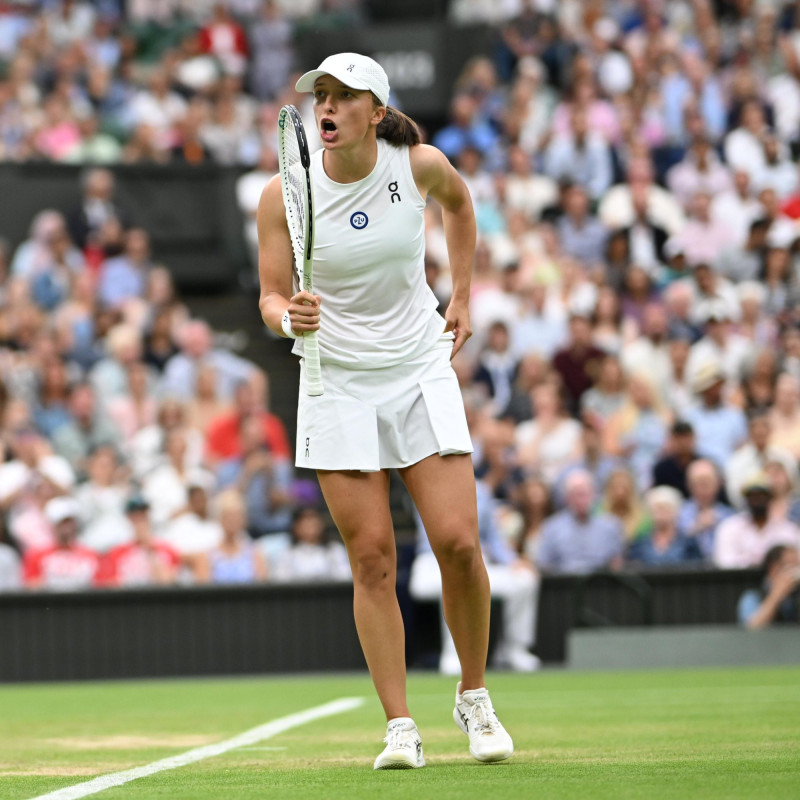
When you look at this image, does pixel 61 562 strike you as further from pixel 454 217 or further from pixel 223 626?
pixel 454 217

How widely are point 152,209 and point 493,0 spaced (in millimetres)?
6080

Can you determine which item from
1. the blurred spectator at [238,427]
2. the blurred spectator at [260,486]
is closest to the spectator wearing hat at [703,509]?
the blurred spectator at [260,486]

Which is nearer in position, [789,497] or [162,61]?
[789,497]

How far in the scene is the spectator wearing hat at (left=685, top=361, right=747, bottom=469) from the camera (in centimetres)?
1375

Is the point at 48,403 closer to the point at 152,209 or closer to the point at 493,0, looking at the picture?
the point at 152,209

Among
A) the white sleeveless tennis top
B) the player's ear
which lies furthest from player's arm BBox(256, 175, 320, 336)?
the player's ear

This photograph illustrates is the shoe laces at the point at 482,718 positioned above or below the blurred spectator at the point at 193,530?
below

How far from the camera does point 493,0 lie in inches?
837

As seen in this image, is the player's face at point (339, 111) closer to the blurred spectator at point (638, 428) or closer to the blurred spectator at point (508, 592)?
the blurred spectator at point (508, 592)

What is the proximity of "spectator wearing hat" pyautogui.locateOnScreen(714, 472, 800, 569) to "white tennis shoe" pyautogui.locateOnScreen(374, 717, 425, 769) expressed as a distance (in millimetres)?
7303

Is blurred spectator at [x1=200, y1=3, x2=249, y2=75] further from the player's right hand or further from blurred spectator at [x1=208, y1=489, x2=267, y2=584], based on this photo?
the player's right hand

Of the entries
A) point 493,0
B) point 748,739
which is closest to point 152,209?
point 493,0

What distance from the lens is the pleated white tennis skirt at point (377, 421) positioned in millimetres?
5500

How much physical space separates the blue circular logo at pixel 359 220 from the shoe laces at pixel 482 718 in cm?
157
